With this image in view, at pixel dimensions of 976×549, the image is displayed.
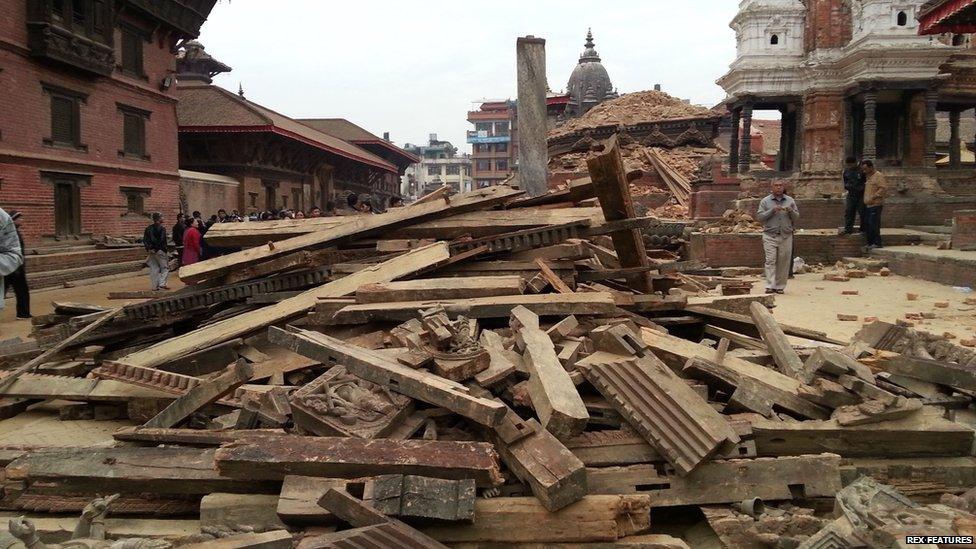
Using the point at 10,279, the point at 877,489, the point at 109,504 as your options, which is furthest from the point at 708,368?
the point at 10,279

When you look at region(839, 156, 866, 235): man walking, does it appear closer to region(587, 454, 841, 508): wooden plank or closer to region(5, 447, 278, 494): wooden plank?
region(587, 454, 841, 508): wooden plank

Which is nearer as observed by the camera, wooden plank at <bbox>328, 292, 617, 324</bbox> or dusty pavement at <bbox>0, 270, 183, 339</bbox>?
wooden plank at <bbox>328, 292, 617, 324</bbox>

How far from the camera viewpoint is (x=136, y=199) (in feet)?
67.4

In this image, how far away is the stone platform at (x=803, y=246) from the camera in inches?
572

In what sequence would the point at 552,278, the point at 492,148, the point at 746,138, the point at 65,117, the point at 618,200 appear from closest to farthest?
the point at 552,278
the point at 618,200
the point at 65,117
the point at 746,138
the point at 492,148

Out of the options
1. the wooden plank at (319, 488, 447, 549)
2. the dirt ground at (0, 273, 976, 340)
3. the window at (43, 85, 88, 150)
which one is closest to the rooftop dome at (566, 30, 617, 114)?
the window at (43, 85, 88, 150)

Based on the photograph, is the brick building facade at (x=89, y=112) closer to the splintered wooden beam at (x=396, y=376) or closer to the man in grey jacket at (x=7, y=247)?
the man in grey jacket at (x=7, y=247)

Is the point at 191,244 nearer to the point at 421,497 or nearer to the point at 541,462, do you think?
the point at 421,497

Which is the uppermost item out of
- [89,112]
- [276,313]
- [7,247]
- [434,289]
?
[89,112]

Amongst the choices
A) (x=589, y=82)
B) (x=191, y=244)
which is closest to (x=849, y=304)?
(x=191, y=244)

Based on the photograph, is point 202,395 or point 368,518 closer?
point 368,518

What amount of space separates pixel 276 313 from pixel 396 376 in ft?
6.31

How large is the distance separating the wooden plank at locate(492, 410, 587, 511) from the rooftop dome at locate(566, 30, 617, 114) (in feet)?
172

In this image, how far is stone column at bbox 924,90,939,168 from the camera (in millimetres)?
22078
